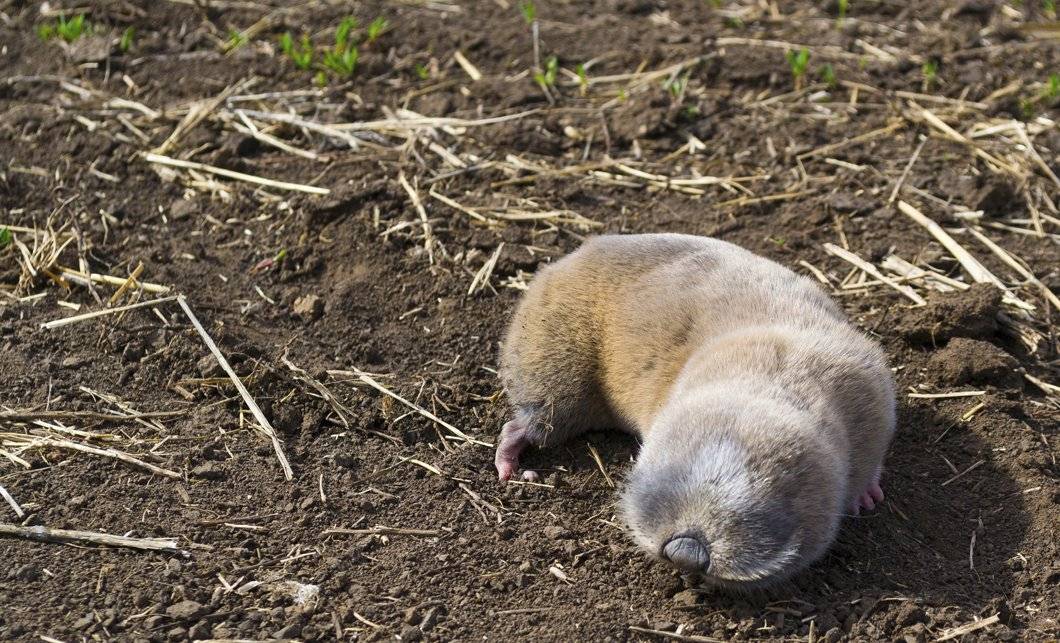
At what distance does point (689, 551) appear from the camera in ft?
11.6

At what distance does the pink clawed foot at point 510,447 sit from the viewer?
183 inches

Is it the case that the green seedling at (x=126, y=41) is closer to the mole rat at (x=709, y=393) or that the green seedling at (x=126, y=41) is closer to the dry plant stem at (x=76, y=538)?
the mole rat at (x=709, y=393)

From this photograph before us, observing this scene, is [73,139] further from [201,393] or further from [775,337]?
[775,337]

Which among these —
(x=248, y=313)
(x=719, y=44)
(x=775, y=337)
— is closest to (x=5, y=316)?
(x=248, y=313)

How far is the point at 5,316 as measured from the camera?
5.21m

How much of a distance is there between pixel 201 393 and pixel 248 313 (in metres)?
0.65

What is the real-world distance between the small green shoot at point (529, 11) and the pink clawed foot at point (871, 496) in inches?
176

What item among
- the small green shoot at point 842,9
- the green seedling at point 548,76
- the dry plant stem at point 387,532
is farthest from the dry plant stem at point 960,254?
the dry plant stem at point 387,532

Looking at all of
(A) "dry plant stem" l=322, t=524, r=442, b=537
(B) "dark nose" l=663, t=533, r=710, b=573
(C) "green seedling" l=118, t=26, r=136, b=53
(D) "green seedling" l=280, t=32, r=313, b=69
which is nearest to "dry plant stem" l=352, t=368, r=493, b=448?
(A) "dry plant stem" l=322, t=524, r=442, b=537

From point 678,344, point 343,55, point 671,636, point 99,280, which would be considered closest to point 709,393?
point 678,344

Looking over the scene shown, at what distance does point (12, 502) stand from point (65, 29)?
4.40 m

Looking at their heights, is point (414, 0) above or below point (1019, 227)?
above

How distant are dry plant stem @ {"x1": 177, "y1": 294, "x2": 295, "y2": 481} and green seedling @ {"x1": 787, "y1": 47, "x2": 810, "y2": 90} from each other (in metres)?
3.91

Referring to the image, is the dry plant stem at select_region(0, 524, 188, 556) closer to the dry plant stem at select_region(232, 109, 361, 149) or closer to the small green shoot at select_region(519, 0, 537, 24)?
the dry plant stem at select_region(232, 109, 361, 149)
